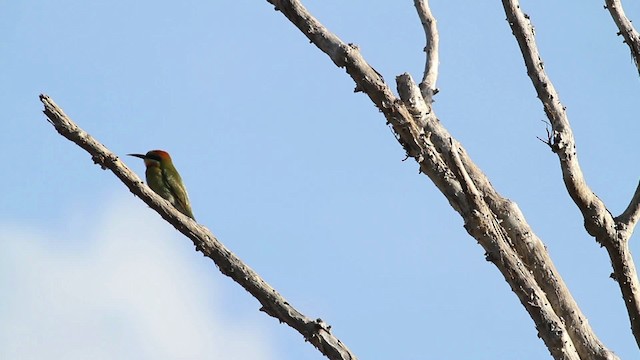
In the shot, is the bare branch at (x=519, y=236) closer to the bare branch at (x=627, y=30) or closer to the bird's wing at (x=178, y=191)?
the bare branch at (x=627, y=30)

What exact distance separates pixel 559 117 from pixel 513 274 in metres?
1.22

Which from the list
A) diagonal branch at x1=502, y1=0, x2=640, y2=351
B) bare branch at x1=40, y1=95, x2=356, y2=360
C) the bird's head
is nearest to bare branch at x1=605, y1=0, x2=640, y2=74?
diagonal branch at x1=502, y1=0, x2=640, y2=351

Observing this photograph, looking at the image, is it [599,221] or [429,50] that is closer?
[599,221]

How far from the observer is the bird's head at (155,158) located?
8250 millimetres

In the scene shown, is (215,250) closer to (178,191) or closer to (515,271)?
(515,271)

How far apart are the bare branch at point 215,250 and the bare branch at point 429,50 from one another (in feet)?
6.50

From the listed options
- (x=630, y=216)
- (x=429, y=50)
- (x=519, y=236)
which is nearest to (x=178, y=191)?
(x=429, y=50)

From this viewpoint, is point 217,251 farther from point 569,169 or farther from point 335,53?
point 569,169

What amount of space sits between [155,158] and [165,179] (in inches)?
17.3

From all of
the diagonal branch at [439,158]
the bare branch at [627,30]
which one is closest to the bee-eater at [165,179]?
the diagonal branch at [439,158]

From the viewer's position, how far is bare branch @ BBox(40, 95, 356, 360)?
462 centimetres

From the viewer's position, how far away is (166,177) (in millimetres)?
7957

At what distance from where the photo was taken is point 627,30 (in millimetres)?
6355

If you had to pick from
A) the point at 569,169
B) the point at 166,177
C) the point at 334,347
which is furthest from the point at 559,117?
the point at 166,177
